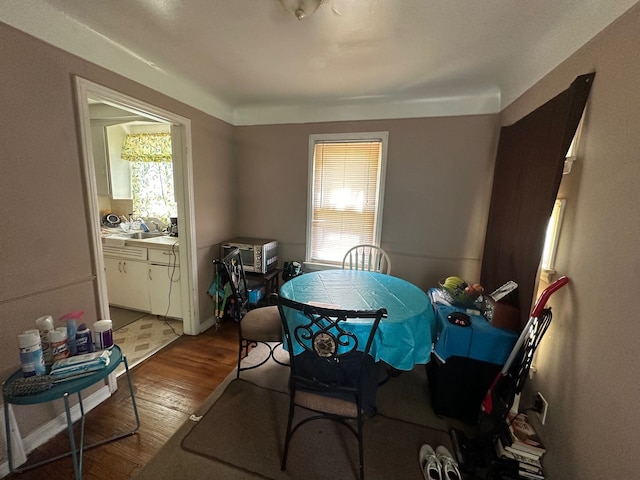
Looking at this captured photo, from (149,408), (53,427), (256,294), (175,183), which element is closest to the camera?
(53,427)

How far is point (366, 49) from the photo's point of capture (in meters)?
1.66

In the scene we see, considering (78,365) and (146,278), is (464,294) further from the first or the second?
(146,278)

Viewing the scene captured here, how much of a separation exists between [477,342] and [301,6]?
2.10 m

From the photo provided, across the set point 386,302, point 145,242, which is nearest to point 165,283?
point 145,242

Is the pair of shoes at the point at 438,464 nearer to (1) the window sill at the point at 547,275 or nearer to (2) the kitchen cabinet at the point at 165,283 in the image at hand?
(1) the window sill at the point at 547,275

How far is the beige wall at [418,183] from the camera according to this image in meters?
2.38

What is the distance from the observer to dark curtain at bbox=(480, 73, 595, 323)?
1.28 meters

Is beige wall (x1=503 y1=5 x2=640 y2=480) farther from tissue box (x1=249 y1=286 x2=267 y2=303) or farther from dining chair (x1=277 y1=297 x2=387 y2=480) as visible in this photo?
tissue box (x1=249 y1=286 x2=267 y2=303)

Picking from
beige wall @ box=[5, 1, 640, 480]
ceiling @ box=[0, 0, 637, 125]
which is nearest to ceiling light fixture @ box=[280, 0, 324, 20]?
ceiling @ box=[0, 0, 637, 125]

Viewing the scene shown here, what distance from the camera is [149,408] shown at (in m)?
1.71

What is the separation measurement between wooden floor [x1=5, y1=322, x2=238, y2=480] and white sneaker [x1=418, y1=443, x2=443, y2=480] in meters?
1.48

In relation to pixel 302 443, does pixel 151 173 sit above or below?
above

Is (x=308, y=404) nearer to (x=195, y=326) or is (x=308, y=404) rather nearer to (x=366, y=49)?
(x=195, y=326)

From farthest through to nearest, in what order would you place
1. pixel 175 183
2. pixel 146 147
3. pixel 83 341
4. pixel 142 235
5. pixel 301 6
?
pixel 146 147
pixel 142 235
pixel 175 183
pixel 83 341
pixel 301 6
